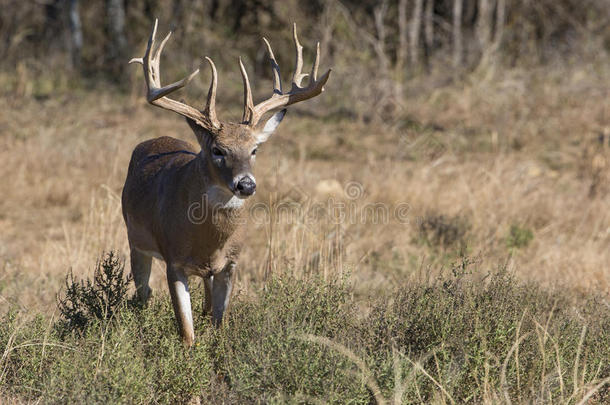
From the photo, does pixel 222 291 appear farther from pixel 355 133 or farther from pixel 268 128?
pixel 355 133

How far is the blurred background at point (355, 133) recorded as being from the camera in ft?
23.0

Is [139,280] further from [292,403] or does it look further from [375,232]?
[375,232]

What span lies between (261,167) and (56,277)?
4.33 m

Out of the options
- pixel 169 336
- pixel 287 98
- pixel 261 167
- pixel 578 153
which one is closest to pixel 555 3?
pixel 578 153

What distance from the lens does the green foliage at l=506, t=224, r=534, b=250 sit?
7797mm

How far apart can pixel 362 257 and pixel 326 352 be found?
2.97m

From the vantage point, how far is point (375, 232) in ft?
26.0

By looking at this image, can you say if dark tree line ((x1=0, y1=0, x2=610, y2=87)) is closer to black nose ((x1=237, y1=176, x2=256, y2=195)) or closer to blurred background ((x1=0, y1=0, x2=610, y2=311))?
blurred background ((x1=0, y1=0, x2=610, y2=311))

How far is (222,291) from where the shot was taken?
5.16 metres

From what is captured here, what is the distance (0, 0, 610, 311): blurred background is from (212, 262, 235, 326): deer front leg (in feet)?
1.95

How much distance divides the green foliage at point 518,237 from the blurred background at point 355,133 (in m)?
0.04

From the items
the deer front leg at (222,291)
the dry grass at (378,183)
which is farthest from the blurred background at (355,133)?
the deer front leg at (222,291)

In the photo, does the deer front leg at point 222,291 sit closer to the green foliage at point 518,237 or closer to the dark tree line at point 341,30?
the green foliage at point 518,237

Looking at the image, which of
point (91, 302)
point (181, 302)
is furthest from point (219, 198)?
point (91, 302)
